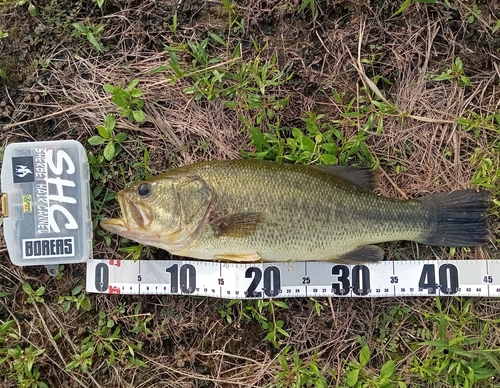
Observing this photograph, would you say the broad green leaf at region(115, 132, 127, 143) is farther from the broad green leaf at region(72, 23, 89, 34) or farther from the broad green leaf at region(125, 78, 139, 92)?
the broad green leaf at region(72, 23, 89, 34)

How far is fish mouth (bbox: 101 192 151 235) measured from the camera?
3562 millimetres

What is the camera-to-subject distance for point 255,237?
356 cm

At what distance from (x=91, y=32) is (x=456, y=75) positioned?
3.25m

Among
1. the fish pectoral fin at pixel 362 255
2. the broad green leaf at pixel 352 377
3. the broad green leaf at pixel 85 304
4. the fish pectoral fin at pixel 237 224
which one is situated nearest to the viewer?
the fish pectoral fin at pixel 237 224

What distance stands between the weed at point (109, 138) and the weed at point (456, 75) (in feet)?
9.29

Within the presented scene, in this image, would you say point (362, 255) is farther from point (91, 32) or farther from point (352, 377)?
point (91, 32)

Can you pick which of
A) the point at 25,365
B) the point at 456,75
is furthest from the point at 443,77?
the point at 25,365

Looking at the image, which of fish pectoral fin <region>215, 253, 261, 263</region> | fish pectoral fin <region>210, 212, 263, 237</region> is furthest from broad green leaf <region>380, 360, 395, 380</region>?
fish pectoral fin <region>210, 212, 263, 237</region>

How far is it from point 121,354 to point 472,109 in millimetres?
3743

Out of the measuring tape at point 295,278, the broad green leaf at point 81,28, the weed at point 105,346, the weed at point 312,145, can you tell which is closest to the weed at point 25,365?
the weed at point 105,346

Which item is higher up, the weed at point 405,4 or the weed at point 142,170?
the weed at point 405,4

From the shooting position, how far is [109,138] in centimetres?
400

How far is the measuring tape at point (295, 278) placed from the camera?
389 centimetres

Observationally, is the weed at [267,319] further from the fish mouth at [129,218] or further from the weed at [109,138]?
the weed at [109,138]
